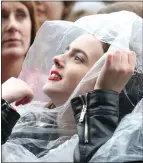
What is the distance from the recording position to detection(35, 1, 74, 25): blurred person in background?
3.49ft

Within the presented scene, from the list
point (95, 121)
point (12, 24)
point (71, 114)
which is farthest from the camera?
point (12, 24)

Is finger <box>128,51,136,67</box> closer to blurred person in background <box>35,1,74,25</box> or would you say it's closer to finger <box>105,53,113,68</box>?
finger <box>105,53,113,68</box>

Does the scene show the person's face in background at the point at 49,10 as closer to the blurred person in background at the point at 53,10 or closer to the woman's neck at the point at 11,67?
the blurred person in background at the point at 53,10

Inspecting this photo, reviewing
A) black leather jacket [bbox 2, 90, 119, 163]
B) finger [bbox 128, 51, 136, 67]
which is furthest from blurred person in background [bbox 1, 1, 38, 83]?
finger [bbox 128, 51, 136, 67]

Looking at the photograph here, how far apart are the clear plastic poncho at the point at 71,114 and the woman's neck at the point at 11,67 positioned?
22 millimetres

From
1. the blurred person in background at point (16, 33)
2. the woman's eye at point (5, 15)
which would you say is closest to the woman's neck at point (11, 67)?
the blurred person in background at point (16, 33)

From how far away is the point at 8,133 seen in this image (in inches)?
33.4

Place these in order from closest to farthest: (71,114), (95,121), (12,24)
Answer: (95,121), (71,114), (12,24)

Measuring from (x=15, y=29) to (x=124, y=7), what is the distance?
321mm

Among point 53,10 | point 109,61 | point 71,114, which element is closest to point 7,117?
point 71,114

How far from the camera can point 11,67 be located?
1.03 meters

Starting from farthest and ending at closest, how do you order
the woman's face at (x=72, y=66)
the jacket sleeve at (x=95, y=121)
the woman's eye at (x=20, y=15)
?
1. the woman's eye at (x=20, y=15)
2. the woman's face at (x=72, y=66)
3. the jacket sleeve at (x=95, y=121)

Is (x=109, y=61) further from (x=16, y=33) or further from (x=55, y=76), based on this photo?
(x=16, y=33)

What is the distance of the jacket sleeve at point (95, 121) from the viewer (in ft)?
2.56
